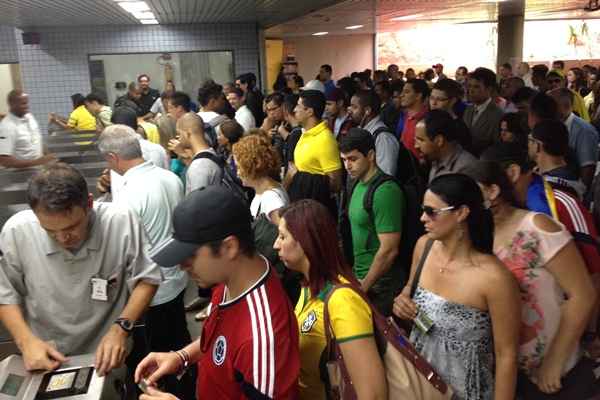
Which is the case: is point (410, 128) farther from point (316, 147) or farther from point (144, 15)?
point (144, 15)

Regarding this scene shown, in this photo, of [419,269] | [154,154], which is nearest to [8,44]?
[154,154]

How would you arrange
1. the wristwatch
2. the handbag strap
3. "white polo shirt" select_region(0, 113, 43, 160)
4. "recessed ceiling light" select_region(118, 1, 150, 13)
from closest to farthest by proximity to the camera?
the wristwatch, the handbag strap, "white polo shirt" select_region(0, 113, 43, 160), "recessed ceiling light" select_region(118, 1, 150, 13)

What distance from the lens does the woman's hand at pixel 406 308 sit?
191 cm

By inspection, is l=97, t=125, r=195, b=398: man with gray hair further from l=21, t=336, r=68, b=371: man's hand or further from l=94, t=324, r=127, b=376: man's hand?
l=21, t=336, r=68, b=371: man's hand

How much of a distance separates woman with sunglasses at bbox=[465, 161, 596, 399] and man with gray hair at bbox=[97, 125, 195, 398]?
5.52ft

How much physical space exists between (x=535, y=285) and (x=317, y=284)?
2.67ft

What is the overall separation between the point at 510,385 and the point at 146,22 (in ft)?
31.0

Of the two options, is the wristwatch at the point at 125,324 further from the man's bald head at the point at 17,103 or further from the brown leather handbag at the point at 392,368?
the man's bald head at the point at 17,103

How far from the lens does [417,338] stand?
75.6 inches

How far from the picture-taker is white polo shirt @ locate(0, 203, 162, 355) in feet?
6.13

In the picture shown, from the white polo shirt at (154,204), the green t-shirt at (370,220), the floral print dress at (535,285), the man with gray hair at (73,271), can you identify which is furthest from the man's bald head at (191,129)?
the floral print dress at (535,285)

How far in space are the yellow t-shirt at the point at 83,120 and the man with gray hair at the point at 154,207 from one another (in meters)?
6.02

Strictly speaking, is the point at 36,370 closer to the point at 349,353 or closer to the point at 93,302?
the point at 93,302

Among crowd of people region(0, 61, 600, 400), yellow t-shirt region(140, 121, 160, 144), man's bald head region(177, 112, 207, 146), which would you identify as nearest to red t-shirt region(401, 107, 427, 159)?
crowd of people region(0, 61, 600, 400)
